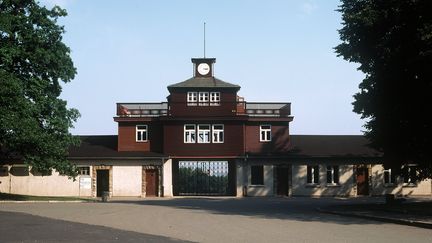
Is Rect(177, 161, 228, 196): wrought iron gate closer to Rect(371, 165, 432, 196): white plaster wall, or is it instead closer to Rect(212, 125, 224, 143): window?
Rect(212, 125, 224, 143): window

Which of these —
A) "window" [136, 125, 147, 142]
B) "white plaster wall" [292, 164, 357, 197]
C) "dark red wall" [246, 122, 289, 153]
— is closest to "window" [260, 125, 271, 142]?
"dark red wall" [246, 122, 289, 153]

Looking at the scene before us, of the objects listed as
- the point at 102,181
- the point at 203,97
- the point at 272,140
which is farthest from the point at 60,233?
the point at 272,140

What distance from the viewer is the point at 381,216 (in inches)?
842

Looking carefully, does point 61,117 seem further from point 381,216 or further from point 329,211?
point 381,216

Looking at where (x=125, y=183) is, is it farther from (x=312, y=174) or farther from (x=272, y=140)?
(x=312, y=174)

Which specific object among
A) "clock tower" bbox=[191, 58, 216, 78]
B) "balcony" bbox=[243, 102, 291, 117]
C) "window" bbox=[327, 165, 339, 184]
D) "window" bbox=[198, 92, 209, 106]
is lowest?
"window" bbox=[327, 165, 339, 184]

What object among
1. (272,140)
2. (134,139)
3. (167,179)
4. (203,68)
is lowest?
(167,179)

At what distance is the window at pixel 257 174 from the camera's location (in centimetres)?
4347

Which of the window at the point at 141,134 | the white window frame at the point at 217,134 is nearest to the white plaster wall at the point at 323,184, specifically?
the white window frame at the point at 217,134

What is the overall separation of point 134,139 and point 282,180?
12.7 meters

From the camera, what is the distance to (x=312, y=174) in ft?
144

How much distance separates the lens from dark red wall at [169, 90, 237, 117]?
43.8 meters

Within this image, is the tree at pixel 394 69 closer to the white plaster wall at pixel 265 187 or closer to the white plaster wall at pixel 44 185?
the white plaster wall at pixel 265 187

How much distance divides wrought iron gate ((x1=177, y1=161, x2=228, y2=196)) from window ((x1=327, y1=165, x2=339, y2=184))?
8.51m
